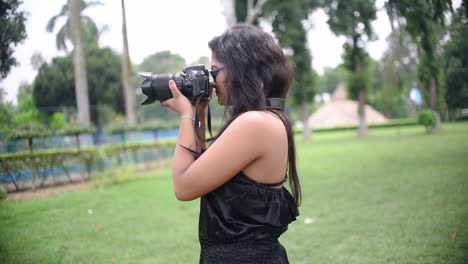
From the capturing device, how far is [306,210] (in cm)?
534

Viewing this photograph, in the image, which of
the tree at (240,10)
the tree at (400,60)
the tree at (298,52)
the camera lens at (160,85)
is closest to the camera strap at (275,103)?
the camera lens at (160,85)

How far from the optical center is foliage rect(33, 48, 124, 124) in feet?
7.43

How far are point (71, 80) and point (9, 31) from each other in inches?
22.8

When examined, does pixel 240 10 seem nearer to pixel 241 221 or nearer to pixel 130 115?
pixel 130 115

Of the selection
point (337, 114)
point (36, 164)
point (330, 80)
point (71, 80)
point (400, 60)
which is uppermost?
point (330, 80)

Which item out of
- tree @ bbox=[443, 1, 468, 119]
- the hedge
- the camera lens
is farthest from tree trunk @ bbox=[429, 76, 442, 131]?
the hedge

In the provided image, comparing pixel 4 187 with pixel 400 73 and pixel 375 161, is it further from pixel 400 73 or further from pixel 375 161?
pixel 375 161

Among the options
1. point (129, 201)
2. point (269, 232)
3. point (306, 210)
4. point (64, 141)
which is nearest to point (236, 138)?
point (269, 232)

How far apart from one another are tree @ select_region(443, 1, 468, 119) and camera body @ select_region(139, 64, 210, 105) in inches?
87.9

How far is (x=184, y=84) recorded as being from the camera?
1.50m

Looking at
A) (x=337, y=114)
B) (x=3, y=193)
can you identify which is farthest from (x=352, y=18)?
(x=337, y=114)

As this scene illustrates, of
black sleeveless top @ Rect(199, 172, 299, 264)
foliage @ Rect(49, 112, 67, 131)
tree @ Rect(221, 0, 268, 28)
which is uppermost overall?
tree @ Rect(221, 0, 268, 28)

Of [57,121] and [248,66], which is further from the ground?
[248,66]

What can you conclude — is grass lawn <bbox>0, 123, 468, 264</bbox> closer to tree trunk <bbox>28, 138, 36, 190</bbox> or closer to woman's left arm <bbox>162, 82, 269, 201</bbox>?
tree trunk <bbox>28, 138, 36, 190</bbox>
